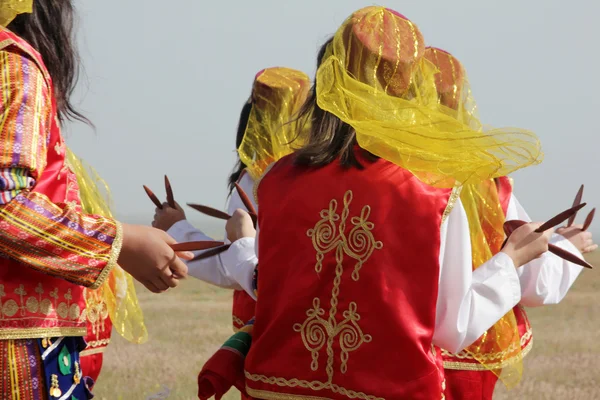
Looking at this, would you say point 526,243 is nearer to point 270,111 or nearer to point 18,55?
point 18,55

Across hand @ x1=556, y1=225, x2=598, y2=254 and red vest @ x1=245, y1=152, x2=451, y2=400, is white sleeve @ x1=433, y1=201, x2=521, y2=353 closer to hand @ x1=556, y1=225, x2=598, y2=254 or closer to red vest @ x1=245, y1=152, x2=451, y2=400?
red vest @ x1=245, y1=152, x2=451, y2=400

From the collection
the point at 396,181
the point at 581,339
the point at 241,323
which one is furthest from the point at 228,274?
the point at 581,339

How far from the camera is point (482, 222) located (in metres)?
3.33

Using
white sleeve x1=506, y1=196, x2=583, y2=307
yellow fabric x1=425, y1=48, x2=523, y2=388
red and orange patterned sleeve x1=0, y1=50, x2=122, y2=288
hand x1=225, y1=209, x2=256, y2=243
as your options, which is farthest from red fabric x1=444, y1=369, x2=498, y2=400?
red and orange patterned sleeve x1=0, y1=50, x2=122, y2=288

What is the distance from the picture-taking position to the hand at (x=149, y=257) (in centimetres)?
210

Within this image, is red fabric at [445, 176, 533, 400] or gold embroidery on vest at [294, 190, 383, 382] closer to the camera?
gold embroidery on vest at [294, 190, 383, 382]

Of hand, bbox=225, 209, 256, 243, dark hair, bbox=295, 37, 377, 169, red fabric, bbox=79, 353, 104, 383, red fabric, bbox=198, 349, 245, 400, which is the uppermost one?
dark hair, bbox=295, 37, 377, 169

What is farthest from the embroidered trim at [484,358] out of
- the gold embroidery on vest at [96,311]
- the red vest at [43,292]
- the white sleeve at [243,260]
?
the red vest at [43,292]

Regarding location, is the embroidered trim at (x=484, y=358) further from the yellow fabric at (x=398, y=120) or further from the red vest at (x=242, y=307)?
the red vest at (x=242, y=307)

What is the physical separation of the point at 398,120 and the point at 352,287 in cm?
49

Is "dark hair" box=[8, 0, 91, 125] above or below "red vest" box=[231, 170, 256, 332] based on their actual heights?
above

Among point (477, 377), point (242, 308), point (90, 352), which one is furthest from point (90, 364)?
point (477, 377)

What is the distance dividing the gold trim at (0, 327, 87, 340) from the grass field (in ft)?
4.35

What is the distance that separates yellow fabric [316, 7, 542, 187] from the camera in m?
2.54
